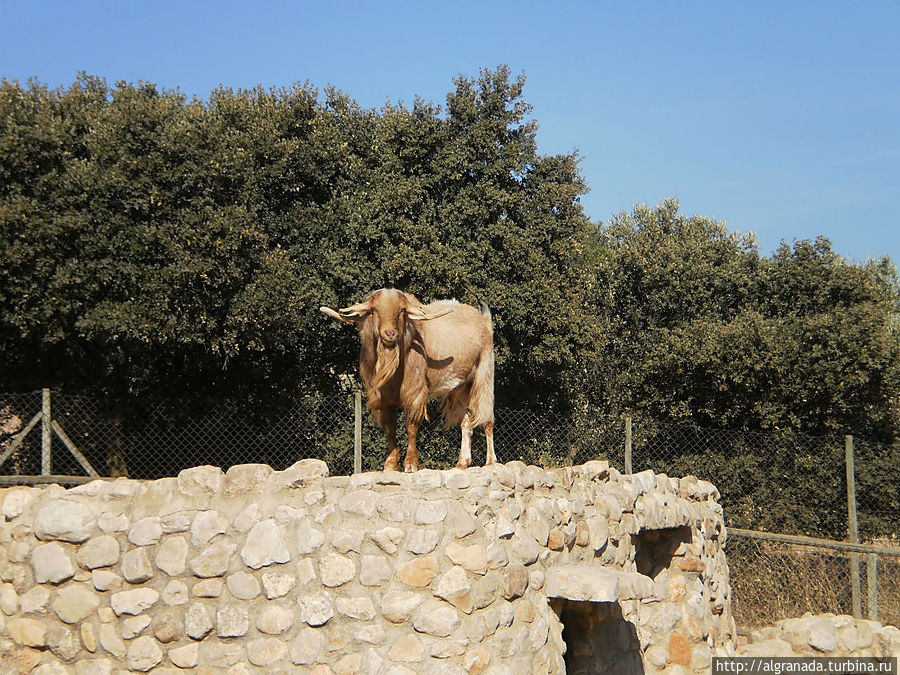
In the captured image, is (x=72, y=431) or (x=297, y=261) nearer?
(x=72, y=431)

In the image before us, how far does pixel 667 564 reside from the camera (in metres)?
8.55

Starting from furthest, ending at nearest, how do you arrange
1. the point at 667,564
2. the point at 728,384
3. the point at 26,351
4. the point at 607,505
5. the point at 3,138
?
the point at 728,384 < the point at 26,351 < the point at 3,138 < the point at 667,564 < the point at 607,505

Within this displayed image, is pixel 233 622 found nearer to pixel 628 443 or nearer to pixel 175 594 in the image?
pixel 175 594

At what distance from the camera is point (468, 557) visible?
545 centimetres

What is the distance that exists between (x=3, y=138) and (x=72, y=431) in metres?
3.81

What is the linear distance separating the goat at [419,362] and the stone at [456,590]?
231cm

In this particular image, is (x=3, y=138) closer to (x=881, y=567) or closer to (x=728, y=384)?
(x=728, y=384)

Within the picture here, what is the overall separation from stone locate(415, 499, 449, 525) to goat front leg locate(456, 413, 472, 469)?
2.38 meters

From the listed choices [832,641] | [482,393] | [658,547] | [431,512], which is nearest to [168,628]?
[431,512]

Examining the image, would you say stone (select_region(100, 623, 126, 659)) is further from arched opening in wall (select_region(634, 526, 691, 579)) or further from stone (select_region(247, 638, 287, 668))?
arched opening in wall (select_region(634, 526, 691, 579))

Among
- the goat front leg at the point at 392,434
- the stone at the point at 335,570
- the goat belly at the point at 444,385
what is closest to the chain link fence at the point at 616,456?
the goat belly at the point at 444,385

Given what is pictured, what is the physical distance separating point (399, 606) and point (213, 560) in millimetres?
1262

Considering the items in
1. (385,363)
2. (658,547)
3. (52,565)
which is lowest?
(658,547)

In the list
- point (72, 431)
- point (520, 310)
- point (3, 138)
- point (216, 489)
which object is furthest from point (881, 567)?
point (3, 138)
